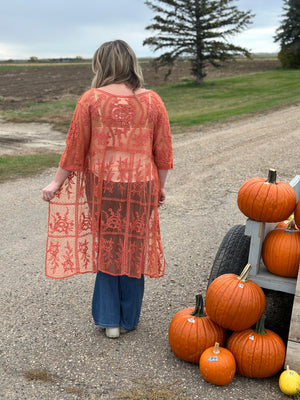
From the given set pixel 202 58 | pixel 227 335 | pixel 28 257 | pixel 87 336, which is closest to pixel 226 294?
pixel 227 335

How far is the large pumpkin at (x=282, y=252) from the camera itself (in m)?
3.22

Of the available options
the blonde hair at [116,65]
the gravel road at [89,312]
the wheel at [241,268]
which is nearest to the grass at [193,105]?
the gravel road at [89,312]

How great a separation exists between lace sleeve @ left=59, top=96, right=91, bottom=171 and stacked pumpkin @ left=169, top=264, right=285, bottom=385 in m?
1.27

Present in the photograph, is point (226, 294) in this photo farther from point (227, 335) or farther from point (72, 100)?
point (72, 100)

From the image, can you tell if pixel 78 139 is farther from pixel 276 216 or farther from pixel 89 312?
pixel 89 312

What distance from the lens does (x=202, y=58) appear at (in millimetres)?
26031

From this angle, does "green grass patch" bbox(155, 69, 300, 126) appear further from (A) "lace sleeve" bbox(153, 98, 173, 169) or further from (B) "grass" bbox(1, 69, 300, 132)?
(A) "lace sleeve" bbox(153, 98, 173, 169)

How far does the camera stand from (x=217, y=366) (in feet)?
9.83

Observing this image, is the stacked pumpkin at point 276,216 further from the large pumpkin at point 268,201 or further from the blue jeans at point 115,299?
the blue jeans at point 115,299

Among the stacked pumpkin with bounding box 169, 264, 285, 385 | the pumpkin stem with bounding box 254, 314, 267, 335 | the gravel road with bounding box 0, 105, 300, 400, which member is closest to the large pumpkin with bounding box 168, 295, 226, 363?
the stacked pumpkin with bounding box 169, 264, 285, 385

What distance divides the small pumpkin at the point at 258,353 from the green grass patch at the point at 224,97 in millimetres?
12142

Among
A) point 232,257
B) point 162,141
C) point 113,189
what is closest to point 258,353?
point 232,257

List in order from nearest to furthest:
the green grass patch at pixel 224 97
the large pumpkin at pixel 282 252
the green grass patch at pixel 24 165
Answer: the large pumpkin at pixel 282 252, the green grass patch at pixel 24 165, the green grass patch at pixel 224 97

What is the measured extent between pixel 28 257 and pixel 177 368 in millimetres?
2644
